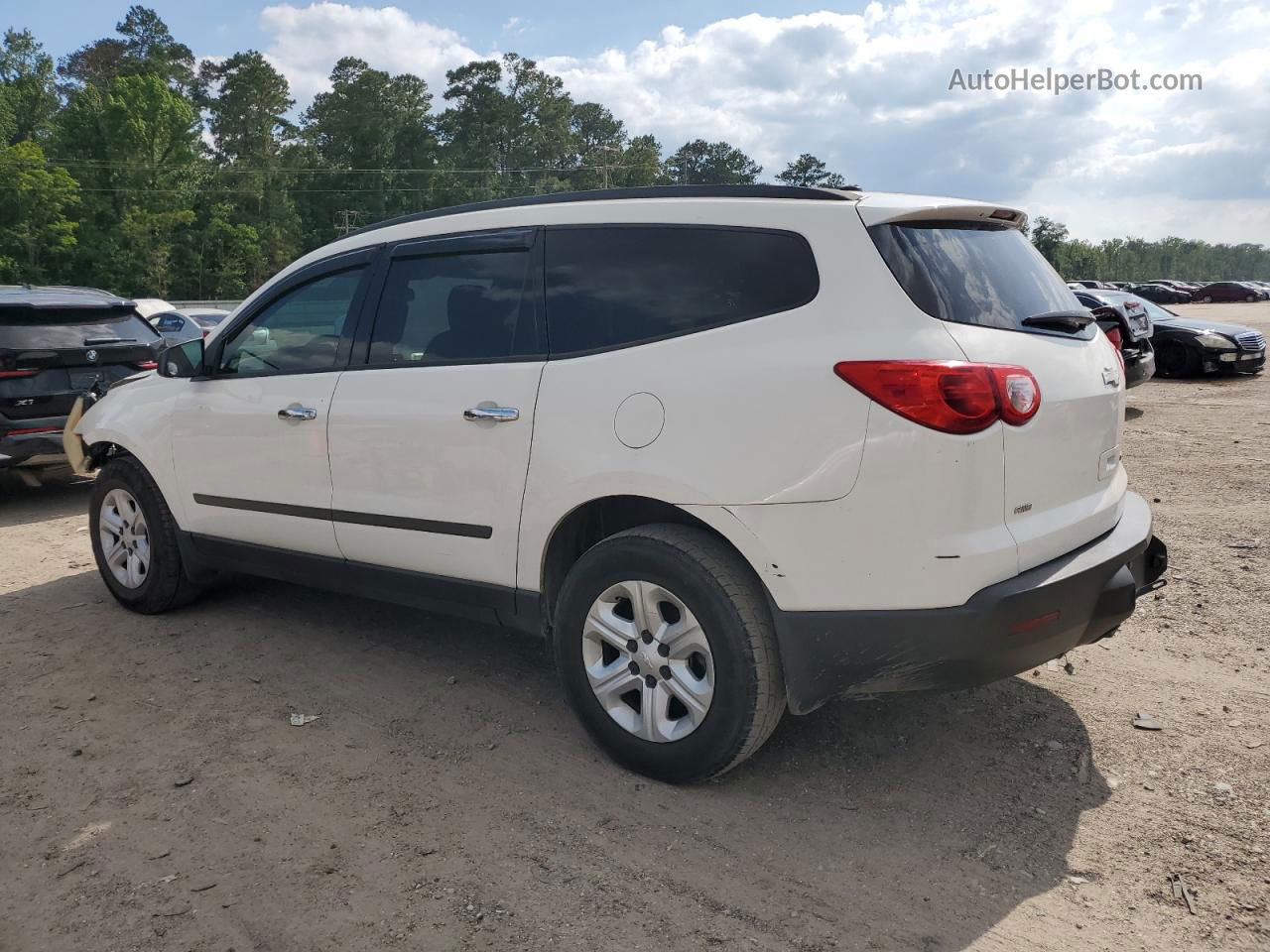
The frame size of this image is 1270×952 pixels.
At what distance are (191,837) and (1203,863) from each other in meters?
3.00

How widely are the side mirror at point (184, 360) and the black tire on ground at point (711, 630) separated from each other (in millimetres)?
2553

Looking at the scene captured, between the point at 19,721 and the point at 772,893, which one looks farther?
the point at 19,721

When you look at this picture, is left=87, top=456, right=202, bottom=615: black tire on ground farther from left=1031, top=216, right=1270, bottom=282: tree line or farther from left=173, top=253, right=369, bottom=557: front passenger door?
left=1031, top=216, right=1270, bottom=282: tree line

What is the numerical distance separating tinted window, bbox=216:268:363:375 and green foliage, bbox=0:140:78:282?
65238 millimetres

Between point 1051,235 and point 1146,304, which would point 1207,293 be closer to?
point 1051,235

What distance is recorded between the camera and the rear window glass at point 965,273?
3.04 metres

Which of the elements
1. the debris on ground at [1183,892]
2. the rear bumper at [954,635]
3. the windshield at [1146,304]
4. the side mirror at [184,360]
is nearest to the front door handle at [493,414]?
the rear bumper at [954,635]

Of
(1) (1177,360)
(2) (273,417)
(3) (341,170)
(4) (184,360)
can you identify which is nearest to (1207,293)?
(1) (1177,360)

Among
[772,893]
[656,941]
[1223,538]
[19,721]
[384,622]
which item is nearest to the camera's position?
[656,941]

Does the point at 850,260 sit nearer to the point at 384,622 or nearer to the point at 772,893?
the point at 772,893

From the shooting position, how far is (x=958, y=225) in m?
3.33

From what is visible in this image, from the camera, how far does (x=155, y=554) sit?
5.20 m

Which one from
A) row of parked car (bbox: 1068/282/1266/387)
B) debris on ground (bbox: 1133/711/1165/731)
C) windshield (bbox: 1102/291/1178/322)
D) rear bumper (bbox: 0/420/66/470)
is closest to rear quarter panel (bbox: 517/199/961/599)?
debris on ground (bbox: 1133/711/1165/731)

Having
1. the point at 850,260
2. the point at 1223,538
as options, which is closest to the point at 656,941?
the point at 850,260
